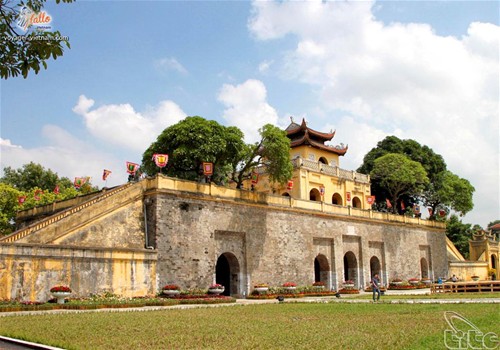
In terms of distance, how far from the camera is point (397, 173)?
44250 mm

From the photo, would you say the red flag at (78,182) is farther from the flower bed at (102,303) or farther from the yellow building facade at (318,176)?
the yellow building facade at (318,176)

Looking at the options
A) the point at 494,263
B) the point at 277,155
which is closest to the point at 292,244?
the point at 277,155

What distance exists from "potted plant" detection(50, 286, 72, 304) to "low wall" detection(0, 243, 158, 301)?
2.13ft

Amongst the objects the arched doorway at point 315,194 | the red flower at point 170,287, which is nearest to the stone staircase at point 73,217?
the red flower at point 170,287

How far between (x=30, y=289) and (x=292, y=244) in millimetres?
17093

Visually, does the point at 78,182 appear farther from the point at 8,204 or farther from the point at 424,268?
the point at 424,268

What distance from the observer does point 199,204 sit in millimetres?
26016

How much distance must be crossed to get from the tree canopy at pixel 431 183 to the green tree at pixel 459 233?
9.33 meters

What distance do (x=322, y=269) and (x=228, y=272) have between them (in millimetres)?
8720

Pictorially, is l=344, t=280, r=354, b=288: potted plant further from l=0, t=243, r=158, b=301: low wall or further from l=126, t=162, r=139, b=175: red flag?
l=126, t=162, r=139, b=175: red flag

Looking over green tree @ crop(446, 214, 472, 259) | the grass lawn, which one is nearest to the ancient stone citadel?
the grass lawn

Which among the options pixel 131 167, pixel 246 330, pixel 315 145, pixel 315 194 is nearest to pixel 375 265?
pixel 315 194

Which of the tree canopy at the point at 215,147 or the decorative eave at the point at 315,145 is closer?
the tree canopy at the point at 215,147

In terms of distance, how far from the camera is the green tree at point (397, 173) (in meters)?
44.3
